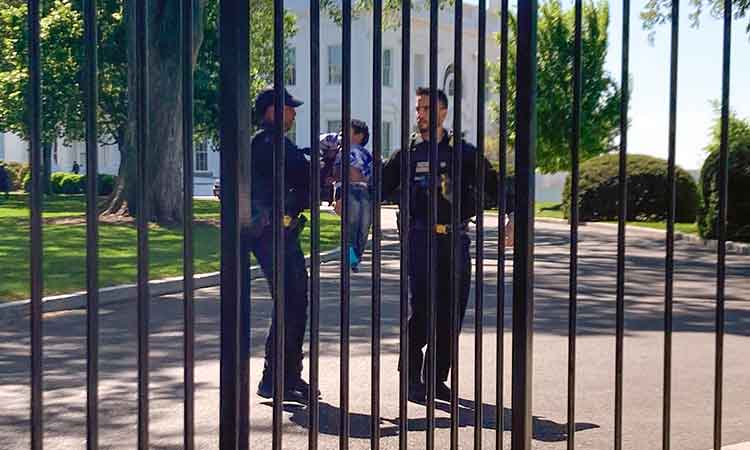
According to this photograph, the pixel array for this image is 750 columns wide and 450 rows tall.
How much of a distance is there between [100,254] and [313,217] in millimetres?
13819

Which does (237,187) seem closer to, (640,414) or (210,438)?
(210,438)

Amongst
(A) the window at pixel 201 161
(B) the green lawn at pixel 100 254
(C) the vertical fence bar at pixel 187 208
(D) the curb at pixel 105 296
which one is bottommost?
(D) the curb at pixel 105 296

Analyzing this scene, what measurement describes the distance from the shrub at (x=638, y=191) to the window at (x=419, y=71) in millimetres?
12564

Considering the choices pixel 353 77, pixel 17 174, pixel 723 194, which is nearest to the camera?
pixel 723 194

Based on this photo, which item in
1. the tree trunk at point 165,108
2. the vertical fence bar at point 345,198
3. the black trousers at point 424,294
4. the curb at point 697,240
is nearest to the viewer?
the vertical fence bar at point 345,198

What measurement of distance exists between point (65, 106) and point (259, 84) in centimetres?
725

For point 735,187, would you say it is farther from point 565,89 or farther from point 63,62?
point 63,62

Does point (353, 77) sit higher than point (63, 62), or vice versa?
point (353, 77)

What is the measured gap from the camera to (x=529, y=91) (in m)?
3.44

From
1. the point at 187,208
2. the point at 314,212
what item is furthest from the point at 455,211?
the point at 187,208

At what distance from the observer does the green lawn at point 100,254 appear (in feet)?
42.4

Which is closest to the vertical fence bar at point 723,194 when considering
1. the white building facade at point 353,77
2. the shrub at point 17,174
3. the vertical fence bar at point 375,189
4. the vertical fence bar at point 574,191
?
the vertical fence bar at point 574,191

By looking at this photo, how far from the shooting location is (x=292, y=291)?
6652mm

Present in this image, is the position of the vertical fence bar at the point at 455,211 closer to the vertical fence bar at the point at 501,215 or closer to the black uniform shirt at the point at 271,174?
the vertical fence bar at the point at 501,215
